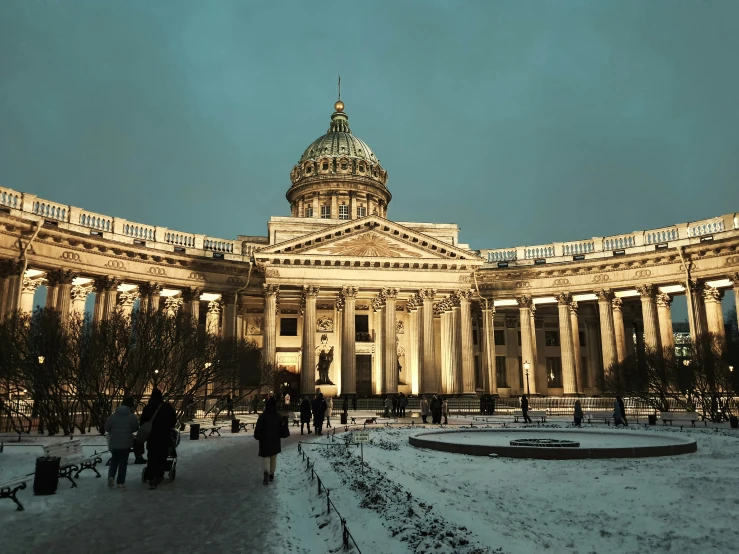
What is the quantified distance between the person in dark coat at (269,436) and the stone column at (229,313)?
34.2m

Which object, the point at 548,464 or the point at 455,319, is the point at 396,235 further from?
the point at 548,464

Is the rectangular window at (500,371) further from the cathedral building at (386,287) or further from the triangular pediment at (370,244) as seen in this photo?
the triangular pediment at (370,244)

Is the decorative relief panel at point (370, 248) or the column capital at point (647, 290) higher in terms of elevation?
the decorative relief panel at point (370, 248)

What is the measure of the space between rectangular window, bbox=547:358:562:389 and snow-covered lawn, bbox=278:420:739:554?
4127cm

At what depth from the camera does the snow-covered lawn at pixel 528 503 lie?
7977mm

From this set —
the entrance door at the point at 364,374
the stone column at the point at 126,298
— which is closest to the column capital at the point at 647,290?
the entrance door at the point at 364,374

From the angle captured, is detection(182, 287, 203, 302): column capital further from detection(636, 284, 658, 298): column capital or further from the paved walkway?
detection(636, 284, 658, 298): column capital

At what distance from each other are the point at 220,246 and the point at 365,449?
113ft

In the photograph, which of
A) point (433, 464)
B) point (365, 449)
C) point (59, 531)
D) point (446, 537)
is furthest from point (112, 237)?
Result: point (446, 537)

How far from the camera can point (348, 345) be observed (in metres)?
45.2

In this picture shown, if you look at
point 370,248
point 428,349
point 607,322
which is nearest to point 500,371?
point 607,322

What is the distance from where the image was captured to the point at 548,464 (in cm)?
1489

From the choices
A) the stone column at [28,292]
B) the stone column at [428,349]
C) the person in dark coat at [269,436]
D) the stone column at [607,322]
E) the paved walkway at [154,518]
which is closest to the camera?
the paved walkway at [154,518]

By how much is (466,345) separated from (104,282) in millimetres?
28083
